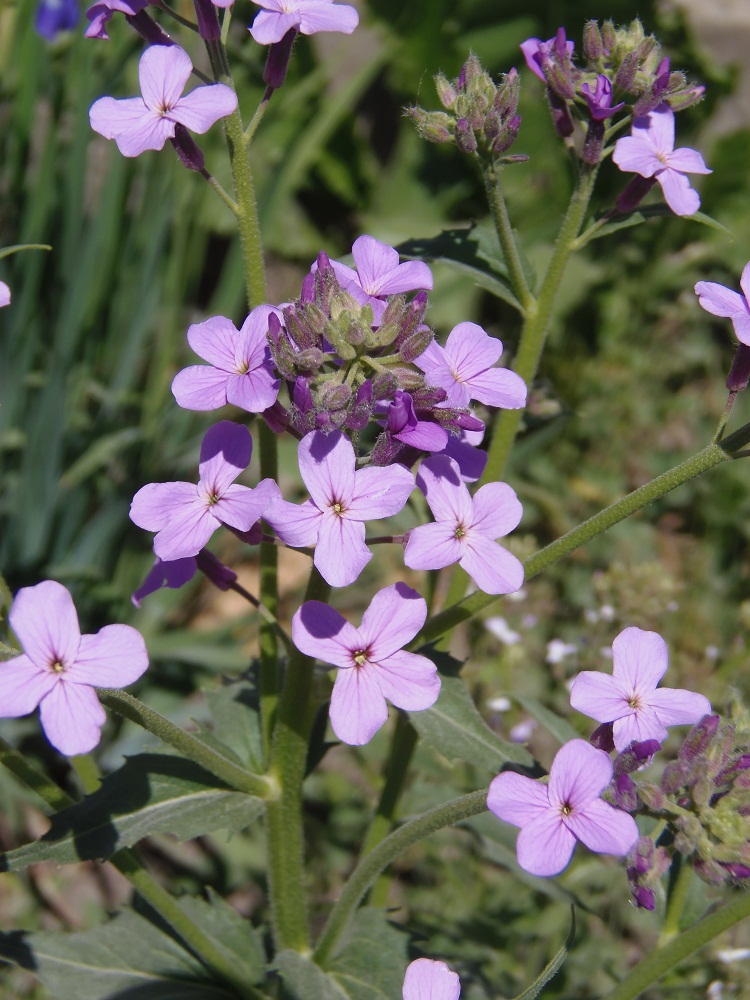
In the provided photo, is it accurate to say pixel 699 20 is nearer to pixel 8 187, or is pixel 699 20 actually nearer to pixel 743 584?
pixel 743 584

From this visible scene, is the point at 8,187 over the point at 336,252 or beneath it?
over

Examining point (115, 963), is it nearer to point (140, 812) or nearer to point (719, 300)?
point (140, 812)

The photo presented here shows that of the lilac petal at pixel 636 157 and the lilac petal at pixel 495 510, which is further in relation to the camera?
the lilac petal at pixel 636 157

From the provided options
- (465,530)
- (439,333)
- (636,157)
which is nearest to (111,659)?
(465,530)

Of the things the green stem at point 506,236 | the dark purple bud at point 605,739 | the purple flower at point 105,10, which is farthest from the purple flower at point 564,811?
the purple flower at point 105,10

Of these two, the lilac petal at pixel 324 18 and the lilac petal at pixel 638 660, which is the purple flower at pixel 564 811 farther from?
the lilac petal at pixel 324 18

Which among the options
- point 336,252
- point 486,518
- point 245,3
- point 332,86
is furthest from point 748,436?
point 332,86

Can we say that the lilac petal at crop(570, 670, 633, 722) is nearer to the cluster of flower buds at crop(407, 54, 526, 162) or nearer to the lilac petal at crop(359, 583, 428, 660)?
the lilac petal at crop(359, 583, 428, 660)
